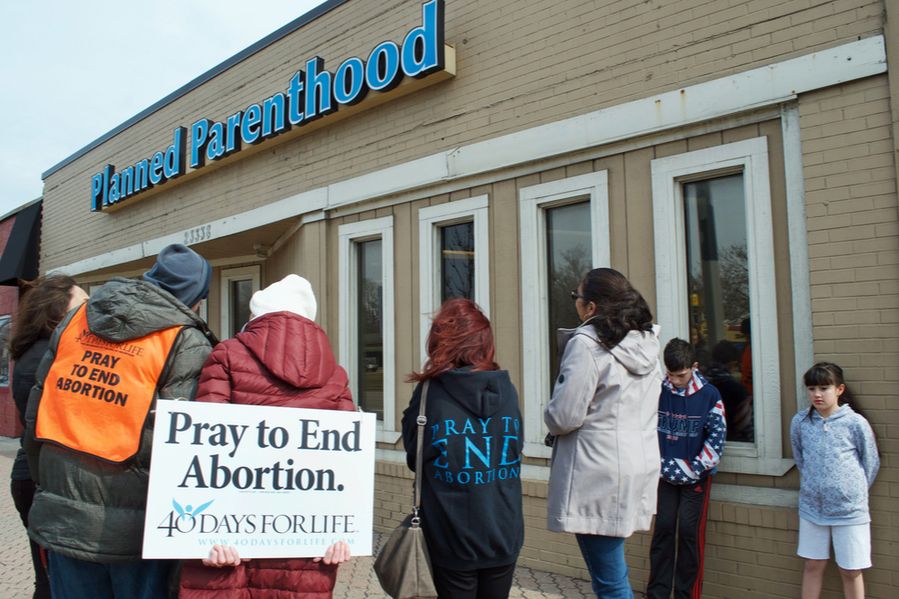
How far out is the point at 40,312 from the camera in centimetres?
371

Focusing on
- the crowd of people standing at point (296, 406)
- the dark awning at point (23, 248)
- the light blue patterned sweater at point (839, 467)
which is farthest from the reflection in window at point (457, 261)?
the dark awning at point (23, 248)

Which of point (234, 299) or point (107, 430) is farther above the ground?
point (234, 299)

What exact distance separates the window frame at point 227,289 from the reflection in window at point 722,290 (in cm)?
726

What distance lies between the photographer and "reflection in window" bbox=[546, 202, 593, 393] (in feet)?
19.1

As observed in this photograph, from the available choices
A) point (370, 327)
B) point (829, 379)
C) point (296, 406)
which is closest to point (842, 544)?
point (829, 379)

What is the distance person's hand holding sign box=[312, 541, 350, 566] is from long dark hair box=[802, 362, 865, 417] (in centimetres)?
288

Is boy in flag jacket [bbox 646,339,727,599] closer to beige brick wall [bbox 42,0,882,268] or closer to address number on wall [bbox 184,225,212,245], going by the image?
beige brick wall [bbox 42,0,882,268]

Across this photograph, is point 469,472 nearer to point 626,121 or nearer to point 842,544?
point 842,544

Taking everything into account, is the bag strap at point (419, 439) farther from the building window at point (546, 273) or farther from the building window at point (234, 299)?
the building window at point (234, 299)

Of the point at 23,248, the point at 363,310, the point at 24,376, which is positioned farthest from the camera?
the point at 23,248

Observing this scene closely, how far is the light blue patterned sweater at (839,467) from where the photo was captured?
4012mm

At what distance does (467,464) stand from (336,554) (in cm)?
57

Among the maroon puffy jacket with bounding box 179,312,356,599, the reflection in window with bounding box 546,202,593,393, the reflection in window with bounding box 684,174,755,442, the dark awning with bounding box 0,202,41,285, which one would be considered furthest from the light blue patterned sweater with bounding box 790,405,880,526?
the dark awning with bounding box 0,202,41,285

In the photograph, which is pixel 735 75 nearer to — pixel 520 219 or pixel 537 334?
pixel 520 219
